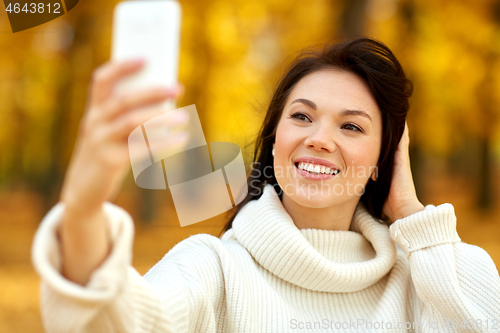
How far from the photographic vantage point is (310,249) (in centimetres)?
193

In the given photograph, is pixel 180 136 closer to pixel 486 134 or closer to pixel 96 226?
pixel 96 226

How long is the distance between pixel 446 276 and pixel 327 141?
78cm

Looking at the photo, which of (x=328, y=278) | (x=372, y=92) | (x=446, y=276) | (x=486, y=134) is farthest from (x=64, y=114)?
(x=486, y=134)

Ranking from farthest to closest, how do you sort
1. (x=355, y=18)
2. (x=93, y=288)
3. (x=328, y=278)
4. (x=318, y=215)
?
(x=355, y=18) → (x=318, y=215) → (x=328, y=278) → (x=93, y=288)

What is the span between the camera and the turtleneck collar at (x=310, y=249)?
193cm

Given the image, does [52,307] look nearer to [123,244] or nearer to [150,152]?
[123,244]

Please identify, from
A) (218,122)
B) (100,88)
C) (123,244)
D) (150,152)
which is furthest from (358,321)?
(218,122)

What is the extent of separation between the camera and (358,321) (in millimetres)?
1951

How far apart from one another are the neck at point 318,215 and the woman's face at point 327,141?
0.28 feet

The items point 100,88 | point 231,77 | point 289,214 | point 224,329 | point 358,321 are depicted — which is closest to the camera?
point 100,88

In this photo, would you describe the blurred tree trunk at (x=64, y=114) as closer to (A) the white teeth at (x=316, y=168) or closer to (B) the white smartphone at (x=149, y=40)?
(A) the white teeth at (x=316, y=168)

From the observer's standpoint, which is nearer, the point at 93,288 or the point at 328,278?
the point at 93,288

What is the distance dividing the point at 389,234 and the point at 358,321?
50 centimetres

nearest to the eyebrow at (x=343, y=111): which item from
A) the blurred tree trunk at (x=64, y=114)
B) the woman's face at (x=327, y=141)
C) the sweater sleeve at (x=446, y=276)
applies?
the woman's face at (x=327, y=141)
